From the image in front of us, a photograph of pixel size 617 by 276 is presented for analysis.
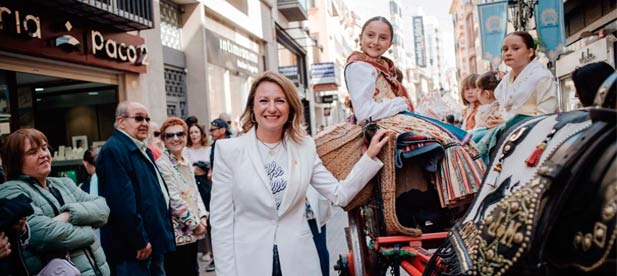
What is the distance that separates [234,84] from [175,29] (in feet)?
13.7

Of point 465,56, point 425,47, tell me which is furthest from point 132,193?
point 425,47

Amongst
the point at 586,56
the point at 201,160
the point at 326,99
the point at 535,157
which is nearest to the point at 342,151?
the point at 535,157

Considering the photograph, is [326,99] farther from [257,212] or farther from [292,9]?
[257,212]

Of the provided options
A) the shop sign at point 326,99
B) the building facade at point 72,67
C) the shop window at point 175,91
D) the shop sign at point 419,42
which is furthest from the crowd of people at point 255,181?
the shop sign at point 419,42

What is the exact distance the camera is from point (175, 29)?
14117 millimetres

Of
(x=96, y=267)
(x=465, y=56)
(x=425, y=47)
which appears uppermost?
(x=425, y=47)

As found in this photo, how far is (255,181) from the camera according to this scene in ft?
9.71

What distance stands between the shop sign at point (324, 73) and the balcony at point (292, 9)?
5.04 meters

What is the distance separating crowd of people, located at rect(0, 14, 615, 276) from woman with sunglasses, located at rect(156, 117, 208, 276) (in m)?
0.46

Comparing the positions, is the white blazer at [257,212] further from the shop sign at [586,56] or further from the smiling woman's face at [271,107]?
the shop sign at [586,56]

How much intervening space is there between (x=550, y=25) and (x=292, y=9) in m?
15.4

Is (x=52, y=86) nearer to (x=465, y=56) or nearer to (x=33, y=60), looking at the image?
(x=33, y=60)

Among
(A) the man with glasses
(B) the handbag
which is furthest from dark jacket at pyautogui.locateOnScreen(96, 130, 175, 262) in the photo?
(B) the handbag

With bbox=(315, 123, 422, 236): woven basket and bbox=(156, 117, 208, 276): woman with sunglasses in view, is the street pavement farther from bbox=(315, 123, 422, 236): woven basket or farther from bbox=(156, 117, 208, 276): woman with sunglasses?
bbox=(315, 123, 422, 236): woven basket
